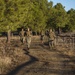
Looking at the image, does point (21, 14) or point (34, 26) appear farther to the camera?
point (34, 26)

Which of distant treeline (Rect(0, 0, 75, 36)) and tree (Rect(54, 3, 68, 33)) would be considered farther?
tree (Rect(54, 3, 68, 33))

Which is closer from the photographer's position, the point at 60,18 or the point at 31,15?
the point at 31,15

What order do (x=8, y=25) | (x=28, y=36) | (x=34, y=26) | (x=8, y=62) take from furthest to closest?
(x=34, y=26) < (x=28, y=36) < (x=8, y=25) < (x=8, y=62)

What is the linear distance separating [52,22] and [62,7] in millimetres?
15857

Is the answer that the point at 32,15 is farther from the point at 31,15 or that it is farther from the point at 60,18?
the point at 60,18

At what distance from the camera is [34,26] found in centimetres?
5416

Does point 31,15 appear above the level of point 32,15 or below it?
below

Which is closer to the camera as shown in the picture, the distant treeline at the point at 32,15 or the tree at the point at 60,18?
the distant treeline at the point at 32,15

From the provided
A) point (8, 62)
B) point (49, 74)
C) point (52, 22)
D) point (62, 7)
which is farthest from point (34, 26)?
point (49, 74)

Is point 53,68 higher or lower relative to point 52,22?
lower

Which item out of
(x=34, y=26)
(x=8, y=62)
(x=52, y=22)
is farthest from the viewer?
(x=52, y=22)

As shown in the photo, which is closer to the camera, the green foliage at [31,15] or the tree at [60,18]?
the green foliage at [31,15]

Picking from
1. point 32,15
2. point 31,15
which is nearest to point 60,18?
point 32,15

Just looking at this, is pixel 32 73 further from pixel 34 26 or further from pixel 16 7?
pixel 34 26
